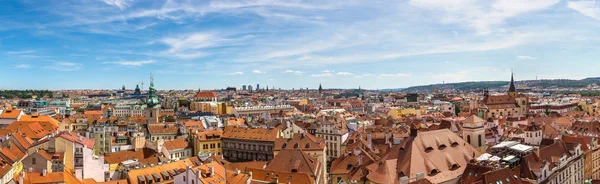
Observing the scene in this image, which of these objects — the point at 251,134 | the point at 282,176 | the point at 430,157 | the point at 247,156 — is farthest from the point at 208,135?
the point at 430,157

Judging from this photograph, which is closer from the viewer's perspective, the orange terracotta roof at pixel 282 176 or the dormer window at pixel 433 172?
the dormer window at pixel 433 172

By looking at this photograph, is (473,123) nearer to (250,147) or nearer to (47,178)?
(250,147)

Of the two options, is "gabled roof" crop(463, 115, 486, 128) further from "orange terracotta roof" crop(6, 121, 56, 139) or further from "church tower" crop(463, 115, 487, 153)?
"orange terracotta roof" crop(6, 121, 56, 139)

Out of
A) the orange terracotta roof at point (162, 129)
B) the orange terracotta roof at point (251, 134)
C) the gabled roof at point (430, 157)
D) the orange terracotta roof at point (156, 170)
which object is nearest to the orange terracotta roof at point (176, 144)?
the orange terracotta roof at point (251, 134)

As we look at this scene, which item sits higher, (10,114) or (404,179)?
(10,114)

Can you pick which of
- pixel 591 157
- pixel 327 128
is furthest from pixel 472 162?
pixel 327 128

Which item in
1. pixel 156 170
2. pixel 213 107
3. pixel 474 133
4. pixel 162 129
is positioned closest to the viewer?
pixel 156 170

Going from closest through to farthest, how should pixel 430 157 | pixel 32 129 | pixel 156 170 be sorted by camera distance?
pixel 430 157 < pixel 156 170 < pixel 32 129

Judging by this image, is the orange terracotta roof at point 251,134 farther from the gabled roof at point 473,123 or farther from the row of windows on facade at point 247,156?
the gabled roof at point 473,123
